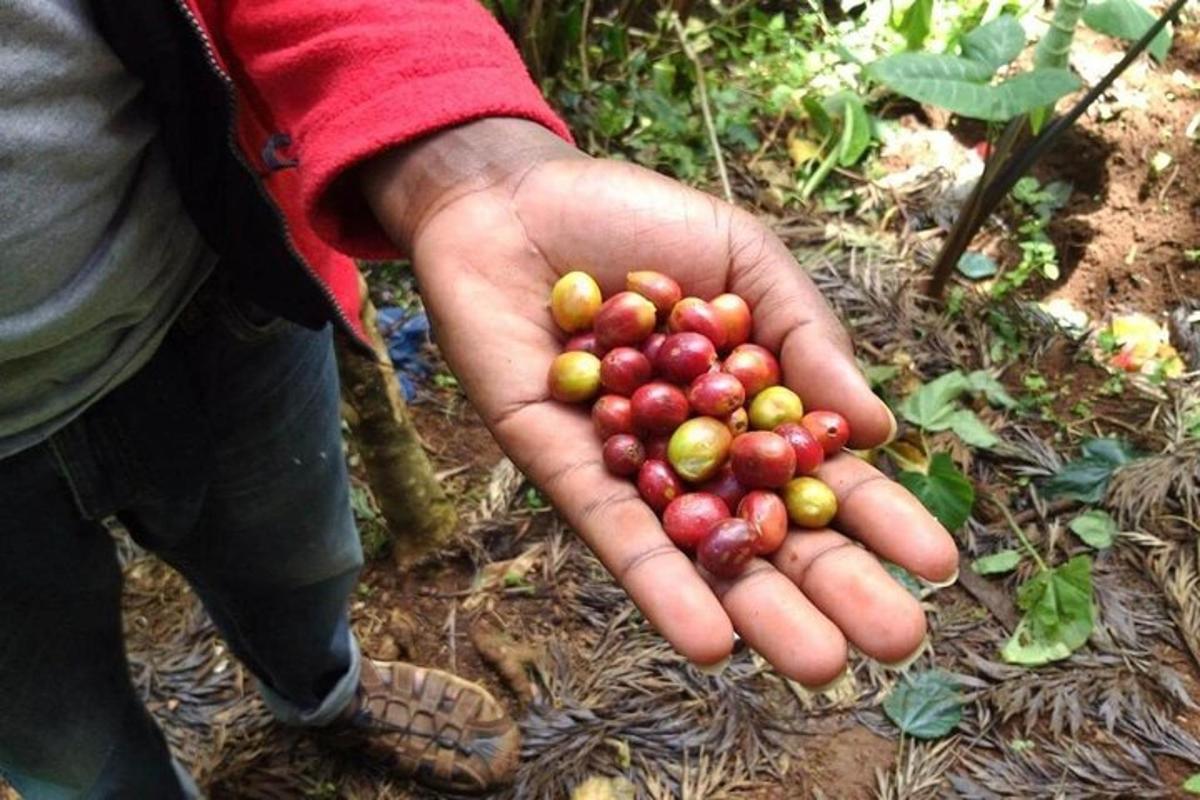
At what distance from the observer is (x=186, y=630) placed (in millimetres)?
2287

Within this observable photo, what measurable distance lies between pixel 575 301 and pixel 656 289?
103mm

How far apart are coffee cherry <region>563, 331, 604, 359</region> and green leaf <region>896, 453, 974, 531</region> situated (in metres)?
0.98

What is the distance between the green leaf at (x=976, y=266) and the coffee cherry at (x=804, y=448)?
1.75 m

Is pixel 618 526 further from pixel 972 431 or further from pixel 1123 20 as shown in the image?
pixel 1123 20

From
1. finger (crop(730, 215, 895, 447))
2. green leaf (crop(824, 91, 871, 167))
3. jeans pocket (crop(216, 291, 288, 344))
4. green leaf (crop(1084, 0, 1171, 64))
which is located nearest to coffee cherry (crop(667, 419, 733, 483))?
finger (crop(730, 215, 895, 447))

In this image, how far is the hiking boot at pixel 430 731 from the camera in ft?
6.52

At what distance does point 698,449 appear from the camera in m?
1.26

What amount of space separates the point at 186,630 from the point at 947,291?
75.7 inches

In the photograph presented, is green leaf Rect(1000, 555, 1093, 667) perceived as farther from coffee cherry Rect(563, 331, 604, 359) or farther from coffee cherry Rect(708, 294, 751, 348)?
coffee cherry Rect(563, 331, 604, 359)

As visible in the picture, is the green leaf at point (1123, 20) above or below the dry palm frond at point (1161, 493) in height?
above

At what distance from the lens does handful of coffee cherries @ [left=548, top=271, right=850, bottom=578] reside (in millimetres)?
1200

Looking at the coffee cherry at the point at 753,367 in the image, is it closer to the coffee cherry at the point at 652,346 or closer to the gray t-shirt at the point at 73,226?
the coffee cherry at the point at 652,346

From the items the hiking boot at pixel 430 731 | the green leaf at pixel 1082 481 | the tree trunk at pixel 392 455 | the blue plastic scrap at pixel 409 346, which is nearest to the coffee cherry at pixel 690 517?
the tree trunk at pixel 392 455

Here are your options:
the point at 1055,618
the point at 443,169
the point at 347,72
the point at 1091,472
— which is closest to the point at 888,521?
the point at 443,169
